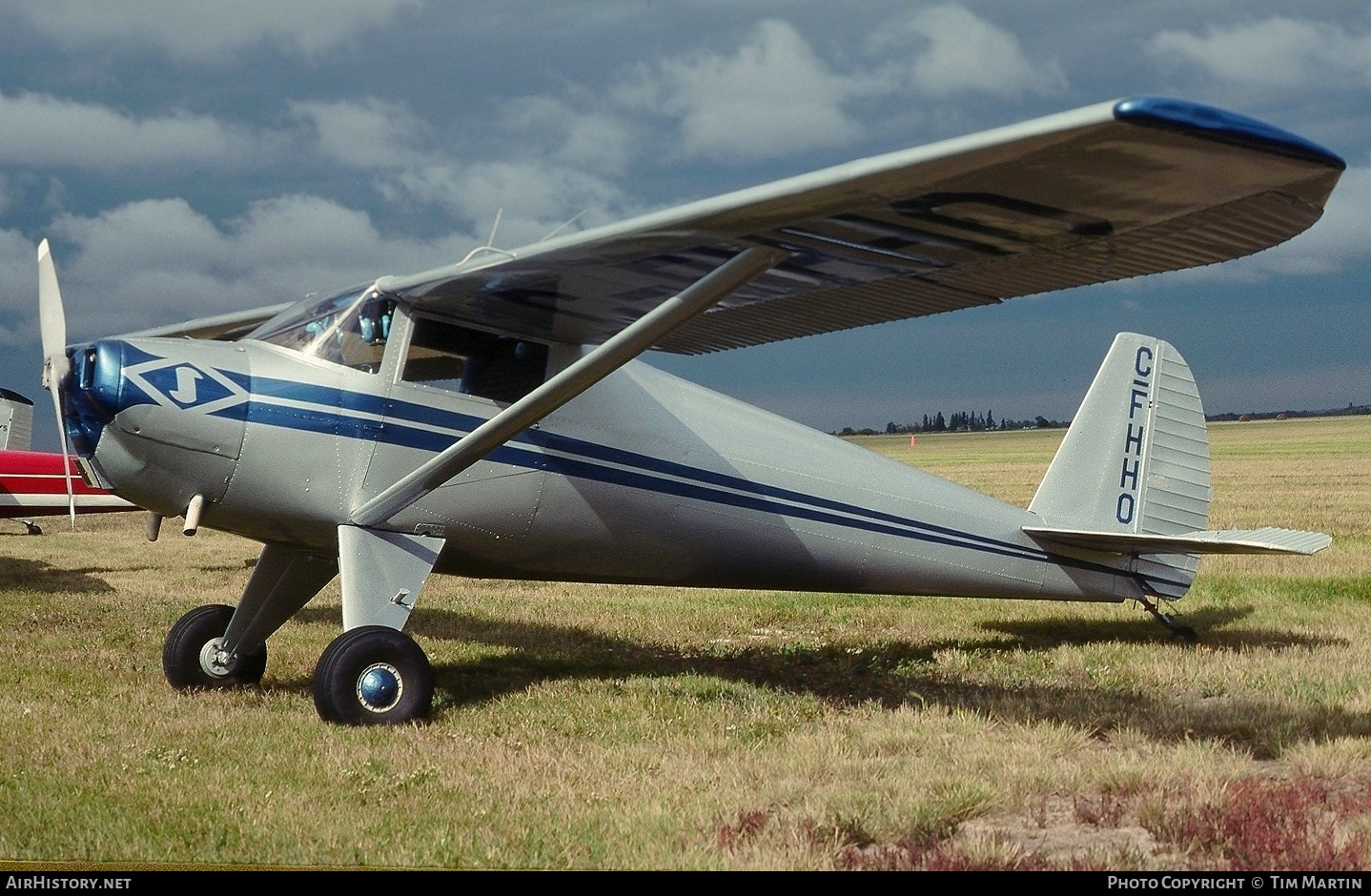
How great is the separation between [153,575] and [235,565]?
1277 mm

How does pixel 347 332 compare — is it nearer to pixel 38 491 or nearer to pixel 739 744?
pixel 739 744

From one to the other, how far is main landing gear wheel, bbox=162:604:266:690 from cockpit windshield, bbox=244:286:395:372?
2.00 m

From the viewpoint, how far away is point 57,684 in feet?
24.7

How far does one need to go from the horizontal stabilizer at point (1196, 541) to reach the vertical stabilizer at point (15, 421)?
1874 cm

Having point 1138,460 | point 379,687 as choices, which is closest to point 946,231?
point 379,687

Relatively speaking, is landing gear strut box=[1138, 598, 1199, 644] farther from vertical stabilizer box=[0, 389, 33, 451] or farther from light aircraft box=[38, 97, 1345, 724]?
vertical stabilizer box=[0, 389, 33, 451]

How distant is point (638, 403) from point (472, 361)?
1065mm

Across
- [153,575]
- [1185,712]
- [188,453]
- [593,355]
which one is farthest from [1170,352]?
[153,575]

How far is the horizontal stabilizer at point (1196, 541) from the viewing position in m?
7.84

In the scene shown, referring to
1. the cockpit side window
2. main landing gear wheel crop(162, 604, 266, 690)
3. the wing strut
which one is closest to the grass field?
main landing gear wheel crop(162, 604, 266, 690)

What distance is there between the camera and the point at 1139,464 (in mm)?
9367

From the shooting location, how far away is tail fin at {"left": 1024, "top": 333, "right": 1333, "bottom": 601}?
9094mm

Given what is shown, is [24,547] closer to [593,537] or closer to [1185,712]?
[593,537]

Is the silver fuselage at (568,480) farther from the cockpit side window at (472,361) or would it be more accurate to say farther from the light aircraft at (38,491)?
the light aircraft at (38,491)
